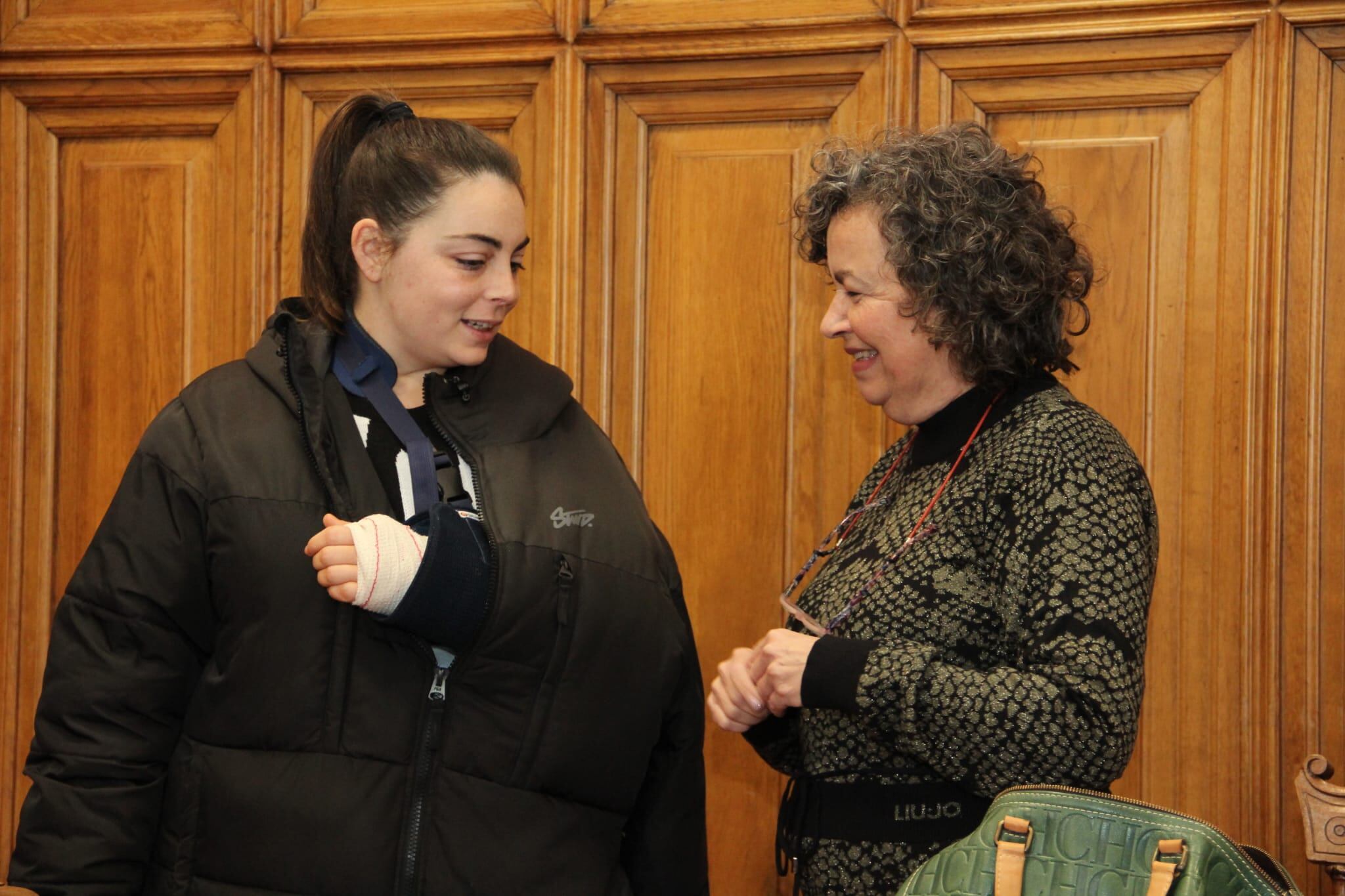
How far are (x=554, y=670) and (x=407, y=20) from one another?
1744 mm

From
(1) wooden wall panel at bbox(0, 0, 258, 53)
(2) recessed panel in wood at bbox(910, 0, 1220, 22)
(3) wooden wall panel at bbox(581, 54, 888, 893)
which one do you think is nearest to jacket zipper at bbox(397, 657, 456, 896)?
(3) wooden wall panel at bbox(581, 54, 888, 893)

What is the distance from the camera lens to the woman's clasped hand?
1.65 metres

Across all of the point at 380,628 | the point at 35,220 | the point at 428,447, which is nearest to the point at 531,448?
the point at 428,447

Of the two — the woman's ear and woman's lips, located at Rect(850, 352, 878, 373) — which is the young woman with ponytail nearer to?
the woman's ear

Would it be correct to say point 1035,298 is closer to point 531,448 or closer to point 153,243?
point 531,448

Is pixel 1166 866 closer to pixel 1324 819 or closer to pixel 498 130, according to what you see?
pixel 1324 819

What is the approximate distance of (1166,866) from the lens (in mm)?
1328

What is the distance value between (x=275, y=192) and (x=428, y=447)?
4.77 feet

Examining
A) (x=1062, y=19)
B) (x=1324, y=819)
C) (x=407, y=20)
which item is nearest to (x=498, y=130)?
(x=407, y=20)

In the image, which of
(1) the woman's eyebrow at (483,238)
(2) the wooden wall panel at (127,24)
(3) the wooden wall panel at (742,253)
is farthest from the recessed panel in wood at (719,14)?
(1) the woman's eyebrow at (483,238)

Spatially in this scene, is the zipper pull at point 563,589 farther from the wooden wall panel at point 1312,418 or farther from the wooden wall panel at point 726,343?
the wooden wall panel at point 1312,418

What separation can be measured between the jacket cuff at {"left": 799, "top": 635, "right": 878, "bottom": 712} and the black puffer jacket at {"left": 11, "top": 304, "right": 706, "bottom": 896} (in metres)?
0.34

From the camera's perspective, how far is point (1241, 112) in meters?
2.62

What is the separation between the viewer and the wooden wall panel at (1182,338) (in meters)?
2.61
